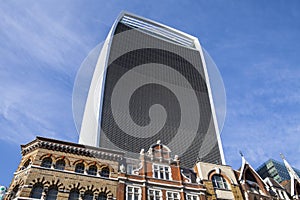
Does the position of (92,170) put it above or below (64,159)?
below

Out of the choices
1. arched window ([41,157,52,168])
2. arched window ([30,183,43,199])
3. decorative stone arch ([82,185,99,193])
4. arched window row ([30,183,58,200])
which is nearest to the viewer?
arched window ([30,183,43,199])

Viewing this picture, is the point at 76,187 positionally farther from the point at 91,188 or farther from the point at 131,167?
the point at 131,167

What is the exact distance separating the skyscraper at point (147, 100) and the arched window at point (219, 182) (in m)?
66.9

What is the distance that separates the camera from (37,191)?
1303 inches

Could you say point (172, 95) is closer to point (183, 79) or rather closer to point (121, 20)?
point (183, 79)

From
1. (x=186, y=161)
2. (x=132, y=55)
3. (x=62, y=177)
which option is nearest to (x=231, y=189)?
(x=62, y=177)

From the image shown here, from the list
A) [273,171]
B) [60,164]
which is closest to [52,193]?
[60,164]

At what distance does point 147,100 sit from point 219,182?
354 ft

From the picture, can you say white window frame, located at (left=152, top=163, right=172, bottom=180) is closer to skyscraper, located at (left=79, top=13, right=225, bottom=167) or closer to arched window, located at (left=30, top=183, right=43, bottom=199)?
arched window, located at (left=30, top=183, right=43, bottom=199)

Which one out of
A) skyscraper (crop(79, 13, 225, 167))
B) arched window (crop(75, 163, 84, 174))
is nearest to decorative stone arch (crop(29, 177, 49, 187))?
arched window (crop(75, 163, 84, 174))

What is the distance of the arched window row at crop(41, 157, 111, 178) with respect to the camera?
36188mm

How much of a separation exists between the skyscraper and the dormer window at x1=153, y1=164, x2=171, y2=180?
6657 cm

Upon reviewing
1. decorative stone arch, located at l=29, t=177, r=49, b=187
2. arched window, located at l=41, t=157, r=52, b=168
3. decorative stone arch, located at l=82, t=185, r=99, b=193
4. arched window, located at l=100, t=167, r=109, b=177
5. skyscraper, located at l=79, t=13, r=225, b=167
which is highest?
skyscraper, located at l=79, t=13, r=225, b=167

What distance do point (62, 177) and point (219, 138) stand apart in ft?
399
